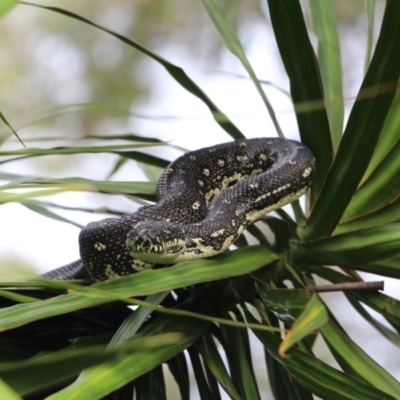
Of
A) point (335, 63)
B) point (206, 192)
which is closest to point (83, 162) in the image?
point (206, 192)

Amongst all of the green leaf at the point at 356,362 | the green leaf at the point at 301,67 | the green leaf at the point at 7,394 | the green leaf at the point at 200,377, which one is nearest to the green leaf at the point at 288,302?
the green leaf at the point at 356,362

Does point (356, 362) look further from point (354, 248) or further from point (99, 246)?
point (99, 246)

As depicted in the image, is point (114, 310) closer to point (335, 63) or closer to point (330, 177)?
point (330, 177)

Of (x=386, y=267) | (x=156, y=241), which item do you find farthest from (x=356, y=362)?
(x=156, y=241)

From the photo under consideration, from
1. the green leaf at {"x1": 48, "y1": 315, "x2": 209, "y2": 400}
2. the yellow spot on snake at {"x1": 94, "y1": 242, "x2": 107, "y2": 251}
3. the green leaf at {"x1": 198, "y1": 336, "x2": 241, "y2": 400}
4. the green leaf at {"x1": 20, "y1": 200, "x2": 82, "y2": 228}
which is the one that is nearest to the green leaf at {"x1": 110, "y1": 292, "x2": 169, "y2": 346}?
the green leaf at {"x1": 48, "y1": 315, "x2": 209, "y2": 400}

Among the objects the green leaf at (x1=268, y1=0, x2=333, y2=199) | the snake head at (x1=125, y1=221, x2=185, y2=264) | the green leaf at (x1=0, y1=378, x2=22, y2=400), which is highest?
the green leaf at (x1=268, y1=0, x2=333, y2=199)

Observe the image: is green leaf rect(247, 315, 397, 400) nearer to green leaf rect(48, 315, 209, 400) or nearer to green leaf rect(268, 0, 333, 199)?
green leaf rect(48, 315, 209, 400)
